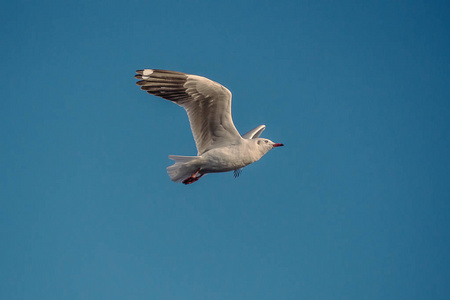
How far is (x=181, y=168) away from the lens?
43.9 feet

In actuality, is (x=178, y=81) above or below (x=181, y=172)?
above

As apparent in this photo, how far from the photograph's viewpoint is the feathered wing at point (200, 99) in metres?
12.6

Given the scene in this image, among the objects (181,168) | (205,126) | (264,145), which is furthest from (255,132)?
(181,168)

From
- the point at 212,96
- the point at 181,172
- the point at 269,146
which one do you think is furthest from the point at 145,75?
the point at 269,146

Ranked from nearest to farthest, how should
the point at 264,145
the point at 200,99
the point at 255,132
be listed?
the point at 200,99 < the point at 264,145 < the point at 255,132

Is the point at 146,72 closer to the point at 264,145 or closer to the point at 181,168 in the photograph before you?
the point at 181,168

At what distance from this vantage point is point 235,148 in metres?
13.2

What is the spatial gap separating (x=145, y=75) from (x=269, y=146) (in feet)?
11.6

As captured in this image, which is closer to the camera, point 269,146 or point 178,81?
point 178,81

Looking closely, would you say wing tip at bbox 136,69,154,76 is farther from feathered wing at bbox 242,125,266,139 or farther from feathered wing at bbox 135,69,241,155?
feathered wing at bbox 242,125,266,139

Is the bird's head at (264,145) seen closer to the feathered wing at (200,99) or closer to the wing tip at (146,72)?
the feathered wing at (200,99)

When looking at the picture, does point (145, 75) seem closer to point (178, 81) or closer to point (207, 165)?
point (178, 81)

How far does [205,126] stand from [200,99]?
79 cm

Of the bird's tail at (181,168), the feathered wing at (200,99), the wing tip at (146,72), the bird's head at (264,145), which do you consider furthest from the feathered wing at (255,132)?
the wing tip at (146,72)
